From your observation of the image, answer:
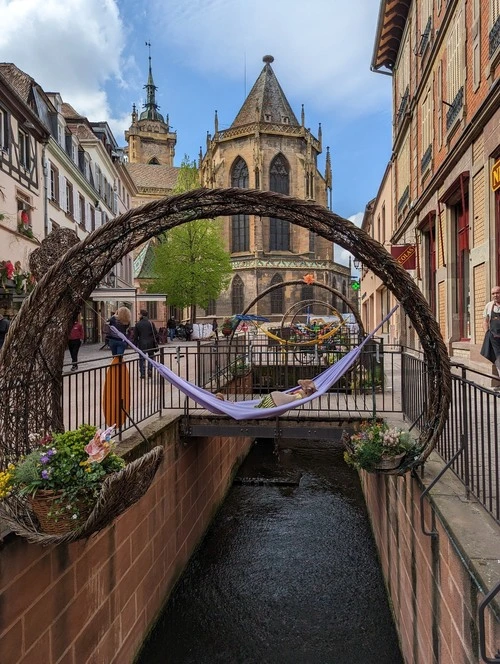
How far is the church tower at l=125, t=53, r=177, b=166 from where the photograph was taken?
7762 centimetres

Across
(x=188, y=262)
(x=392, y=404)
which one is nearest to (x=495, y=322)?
(x=392, y=404)

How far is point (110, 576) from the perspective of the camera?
4.80 meters

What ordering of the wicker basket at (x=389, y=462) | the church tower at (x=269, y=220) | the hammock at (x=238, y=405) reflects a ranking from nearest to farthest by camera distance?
the wicker basket at (x=389, y=462)
the hammock at (x=238, y=405)
the church tower at (x=269, y=220)

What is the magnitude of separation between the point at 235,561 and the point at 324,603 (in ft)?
5.66

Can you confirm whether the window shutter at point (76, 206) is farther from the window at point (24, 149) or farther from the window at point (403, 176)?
the window at point (403, 176)

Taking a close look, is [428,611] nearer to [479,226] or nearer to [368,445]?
[368,445]

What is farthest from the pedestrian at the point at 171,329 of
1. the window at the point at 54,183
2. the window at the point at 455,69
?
the window at the point at 455,69

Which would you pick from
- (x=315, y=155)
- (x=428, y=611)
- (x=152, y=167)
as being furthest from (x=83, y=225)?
(x=152, y=167)

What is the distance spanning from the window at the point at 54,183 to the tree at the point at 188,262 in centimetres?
1014

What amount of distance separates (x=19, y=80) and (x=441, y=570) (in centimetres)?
2202

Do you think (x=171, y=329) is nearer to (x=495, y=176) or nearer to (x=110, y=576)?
(x=495, y=176)

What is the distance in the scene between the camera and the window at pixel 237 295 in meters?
48.3

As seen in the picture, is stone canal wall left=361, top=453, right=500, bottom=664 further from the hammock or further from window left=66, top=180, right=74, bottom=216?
window left=66, top=180, right=74, bottom=216

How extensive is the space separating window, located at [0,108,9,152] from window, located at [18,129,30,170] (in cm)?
103
